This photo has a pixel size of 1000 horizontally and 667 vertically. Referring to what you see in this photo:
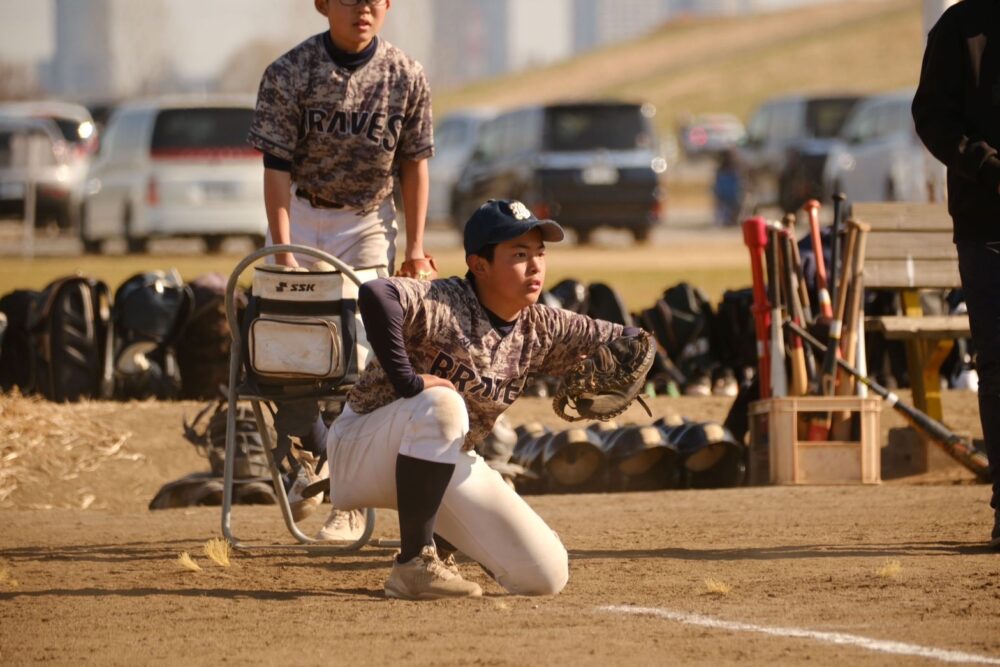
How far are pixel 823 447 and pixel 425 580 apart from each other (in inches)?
163

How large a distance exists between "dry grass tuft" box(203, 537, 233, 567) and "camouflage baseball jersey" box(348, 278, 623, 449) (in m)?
1.08

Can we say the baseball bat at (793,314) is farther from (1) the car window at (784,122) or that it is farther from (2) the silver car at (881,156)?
(1) the car window at (784,122)

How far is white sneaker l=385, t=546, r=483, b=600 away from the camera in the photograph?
622 cm

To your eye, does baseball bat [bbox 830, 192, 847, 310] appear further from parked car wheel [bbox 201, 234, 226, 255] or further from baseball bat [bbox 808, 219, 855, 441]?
parked car wheel [bbox 201, 234, 226, 255]

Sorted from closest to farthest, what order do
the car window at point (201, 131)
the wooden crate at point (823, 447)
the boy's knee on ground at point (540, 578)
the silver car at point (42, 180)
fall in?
the boy's knee on ground at point (540, 578), the wooden crate at point (823, 447), the car window at point (201, 131), the silver car at point (42, 180)

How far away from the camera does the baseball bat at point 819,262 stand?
10.4 m

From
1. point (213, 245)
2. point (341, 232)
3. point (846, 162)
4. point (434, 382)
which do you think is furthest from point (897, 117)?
point (434, 382)

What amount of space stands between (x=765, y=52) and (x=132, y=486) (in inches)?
3205

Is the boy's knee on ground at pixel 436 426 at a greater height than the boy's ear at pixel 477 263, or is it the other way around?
the boy's ear at pixel 477 263

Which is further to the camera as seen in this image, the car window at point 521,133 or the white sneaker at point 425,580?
the car window at point 521,133

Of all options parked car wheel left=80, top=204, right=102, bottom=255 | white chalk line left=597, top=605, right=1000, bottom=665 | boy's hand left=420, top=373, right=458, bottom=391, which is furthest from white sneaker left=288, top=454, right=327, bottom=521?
parked car wheel left=80, top=204, right=102, bottom=255

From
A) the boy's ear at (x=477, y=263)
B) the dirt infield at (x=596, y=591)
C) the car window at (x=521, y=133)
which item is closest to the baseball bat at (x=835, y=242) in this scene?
the dirt infield at (x=596, y=591)

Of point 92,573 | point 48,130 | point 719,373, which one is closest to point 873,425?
point 719,373

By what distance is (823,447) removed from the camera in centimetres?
987
